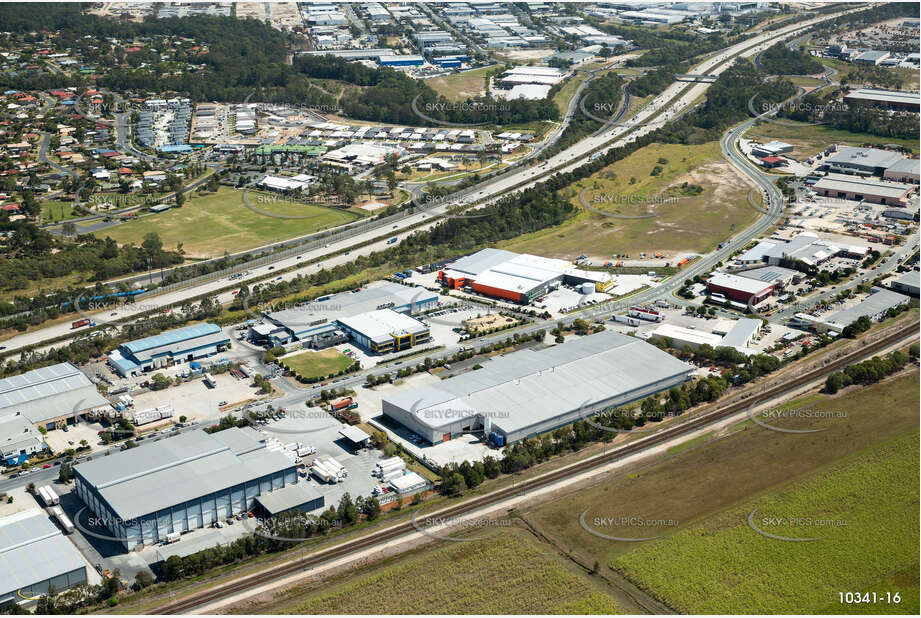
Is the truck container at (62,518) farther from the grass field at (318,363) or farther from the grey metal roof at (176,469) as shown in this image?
the grass field at (318,363)

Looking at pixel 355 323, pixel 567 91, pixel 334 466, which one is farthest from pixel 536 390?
pixel 567 91

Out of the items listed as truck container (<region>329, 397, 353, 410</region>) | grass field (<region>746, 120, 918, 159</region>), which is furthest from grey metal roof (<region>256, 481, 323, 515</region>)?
grass field (<region>746, 120, 918, 159</region>)

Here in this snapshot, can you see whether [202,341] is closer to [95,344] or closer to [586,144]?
[95,344]

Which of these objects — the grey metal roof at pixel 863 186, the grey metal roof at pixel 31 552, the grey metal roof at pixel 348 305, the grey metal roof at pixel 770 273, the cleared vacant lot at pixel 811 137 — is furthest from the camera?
the cleared vacant lot at pixel 811 137

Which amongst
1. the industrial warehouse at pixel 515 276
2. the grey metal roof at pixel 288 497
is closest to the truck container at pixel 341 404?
the grey metal roof at pixel 288 497

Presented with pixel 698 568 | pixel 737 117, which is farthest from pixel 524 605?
pixel 737 117

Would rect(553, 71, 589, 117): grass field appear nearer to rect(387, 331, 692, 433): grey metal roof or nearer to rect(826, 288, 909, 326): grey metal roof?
rect(826, 288, 909, 326): grey metal roof
